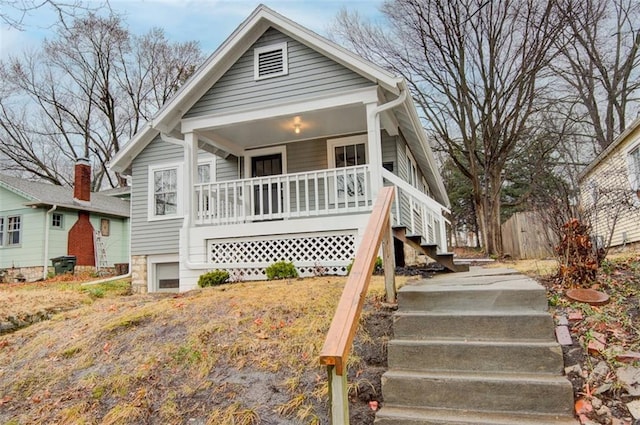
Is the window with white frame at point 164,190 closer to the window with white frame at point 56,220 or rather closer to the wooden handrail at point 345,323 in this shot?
the window with white frame at point 56,220

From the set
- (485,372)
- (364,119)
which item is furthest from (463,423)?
(364,119)

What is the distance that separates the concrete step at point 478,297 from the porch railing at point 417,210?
2247 mm

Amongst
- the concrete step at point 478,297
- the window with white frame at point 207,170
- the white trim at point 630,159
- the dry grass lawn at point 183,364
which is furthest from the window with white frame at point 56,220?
the white trim at point 630,159

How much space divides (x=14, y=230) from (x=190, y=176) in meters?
12.4

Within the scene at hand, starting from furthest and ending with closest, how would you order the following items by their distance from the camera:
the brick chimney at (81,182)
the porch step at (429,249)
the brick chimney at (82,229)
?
the brick chimney at (81,182), the brick chimney at (82,229), the porch step at (429,249)

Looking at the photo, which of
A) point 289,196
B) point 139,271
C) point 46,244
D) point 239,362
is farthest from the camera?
point 46,244

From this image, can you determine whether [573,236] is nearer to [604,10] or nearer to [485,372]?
[485,372]

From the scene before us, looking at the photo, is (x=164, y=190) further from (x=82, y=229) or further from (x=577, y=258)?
(x=577, y=258)

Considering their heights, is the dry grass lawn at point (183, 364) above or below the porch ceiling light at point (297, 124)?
below

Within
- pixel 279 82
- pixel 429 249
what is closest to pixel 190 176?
pixel 279 82

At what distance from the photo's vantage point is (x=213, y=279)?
301 inches

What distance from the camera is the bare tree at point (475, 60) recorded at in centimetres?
1324

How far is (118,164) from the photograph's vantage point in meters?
11.7

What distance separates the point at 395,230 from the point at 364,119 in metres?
3.84
